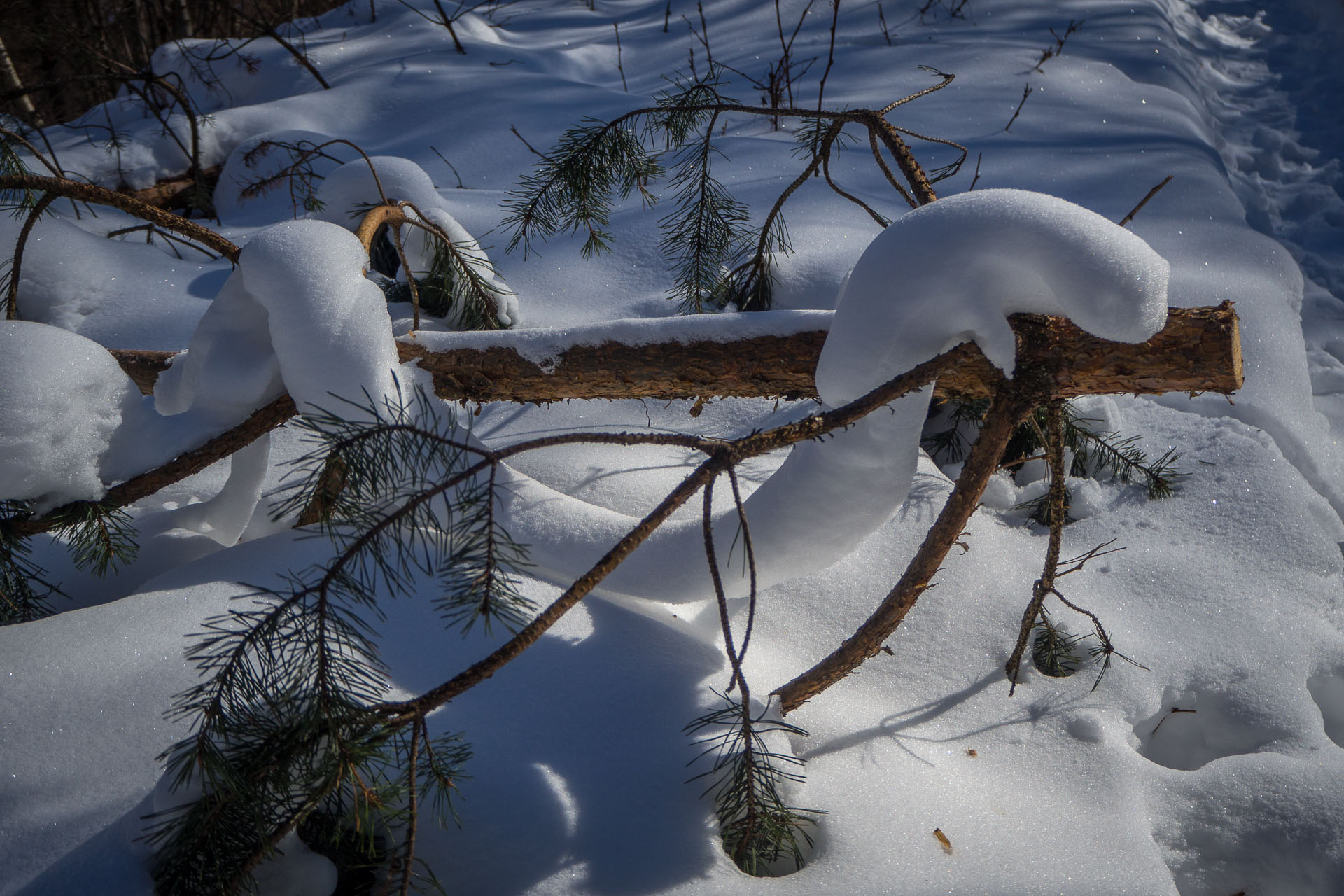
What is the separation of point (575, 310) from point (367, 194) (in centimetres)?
65

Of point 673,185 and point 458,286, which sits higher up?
point 673,185

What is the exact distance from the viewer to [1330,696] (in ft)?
4.62

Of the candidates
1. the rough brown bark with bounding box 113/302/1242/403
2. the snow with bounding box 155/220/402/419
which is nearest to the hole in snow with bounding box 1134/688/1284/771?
the rough brown bark with bounding box 113/302/1242/403

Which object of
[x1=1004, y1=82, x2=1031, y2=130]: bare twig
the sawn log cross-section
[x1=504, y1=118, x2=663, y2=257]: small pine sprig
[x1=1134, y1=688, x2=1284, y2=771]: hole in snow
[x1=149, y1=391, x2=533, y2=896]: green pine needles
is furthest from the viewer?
[x1=1004, y1=82, x2=1031, y2=130]: bare twig

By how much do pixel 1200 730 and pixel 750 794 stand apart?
957 mm

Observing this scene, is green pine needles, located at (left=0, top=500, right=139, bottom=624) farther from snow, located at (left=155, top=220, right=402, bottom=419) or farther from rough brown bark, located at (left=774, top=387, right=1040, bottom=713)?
rough brown bark, located at (left=774, top=387, right=1040, bottom=713)

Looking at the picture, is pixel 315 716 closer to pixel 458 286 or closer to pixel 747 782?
pixel 747 782

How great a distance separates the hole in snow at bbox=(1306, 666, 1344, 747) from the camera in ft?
4.54

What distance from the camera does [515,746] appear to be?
1.06 metres

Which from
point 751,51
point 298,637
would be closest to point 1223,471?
point 298,637

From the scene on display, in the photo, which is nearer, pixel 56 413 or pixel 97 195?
pixel 56 413

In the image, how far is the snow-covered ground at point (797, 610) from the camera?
99 centimetres

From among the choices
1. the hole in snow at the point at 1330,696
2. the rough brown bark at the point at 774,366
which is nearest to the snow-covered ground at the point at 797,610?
the hole in snow at the point at 1330,696

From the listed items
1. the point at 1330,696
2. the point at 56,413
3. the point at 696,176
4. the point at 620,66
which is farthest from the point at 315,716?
the point at 620,66
